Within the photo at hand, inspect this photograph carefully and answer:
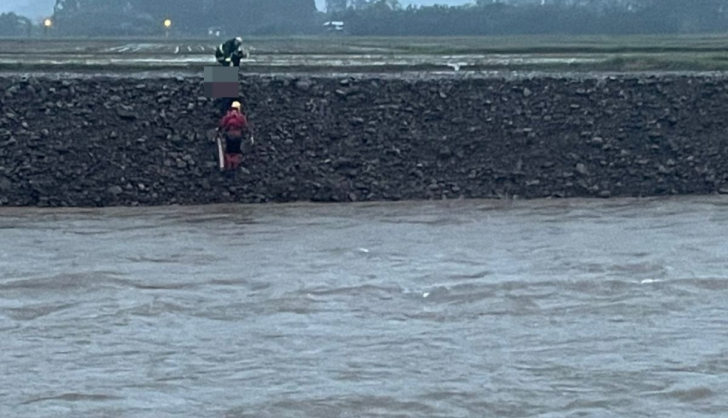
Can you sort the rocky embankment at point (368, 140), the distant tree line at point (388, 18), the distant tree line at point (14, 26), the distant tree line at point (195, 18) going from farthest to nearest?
the distant tree line at point (14, 26), the distant tree line at point (195, 18), the distant tree line at point (388, 18), the rocky embankment at point (368, 140)

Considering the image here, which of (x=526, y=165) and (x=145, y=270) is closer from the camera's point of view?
(x=145, y=270)

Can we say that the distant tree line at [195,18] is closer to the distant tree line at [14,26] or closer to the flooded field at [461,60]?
the distant tree line at [14,26]

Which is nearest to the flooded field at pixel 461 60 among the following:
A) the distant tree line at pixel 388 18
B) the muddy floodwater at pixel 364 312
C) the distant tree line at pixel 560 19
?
the muddy floodwater at pixel 364 312

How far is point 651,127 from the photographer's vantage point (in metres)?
17.0

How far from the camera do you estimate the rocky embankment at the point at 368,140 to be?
1641cm

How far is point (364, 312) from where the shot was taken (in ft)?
36.2

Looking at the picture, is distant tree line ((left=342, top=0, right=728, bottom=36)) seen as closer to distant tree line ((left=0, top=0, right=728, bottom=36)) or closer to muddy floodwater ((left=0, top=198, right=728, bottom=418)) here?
distant tree line ((left=0, top=0, right=728, bottom=36))

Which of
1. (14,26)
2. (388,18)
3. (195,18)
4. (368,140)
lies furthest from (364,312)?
(14,26)

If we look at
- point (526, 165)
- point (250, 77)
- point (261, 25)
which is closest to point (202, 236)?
point (250, 77)

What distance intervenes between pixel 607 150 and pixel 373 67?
9.06 metres

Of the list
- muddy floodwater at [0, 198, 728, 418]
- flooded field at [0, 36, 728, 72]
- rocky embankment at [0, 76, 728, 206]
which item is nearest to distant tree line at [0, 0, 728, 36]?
flooded field at [0, 36, 728, 72]

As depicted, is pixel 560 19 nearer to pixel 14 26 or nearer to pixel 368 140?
pixel 14 26

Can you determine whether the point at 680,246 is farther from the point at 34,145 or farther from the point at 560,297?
the point at 34,145

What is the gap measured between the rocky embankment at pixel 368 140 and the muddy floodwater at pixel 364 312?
581 millimetres
